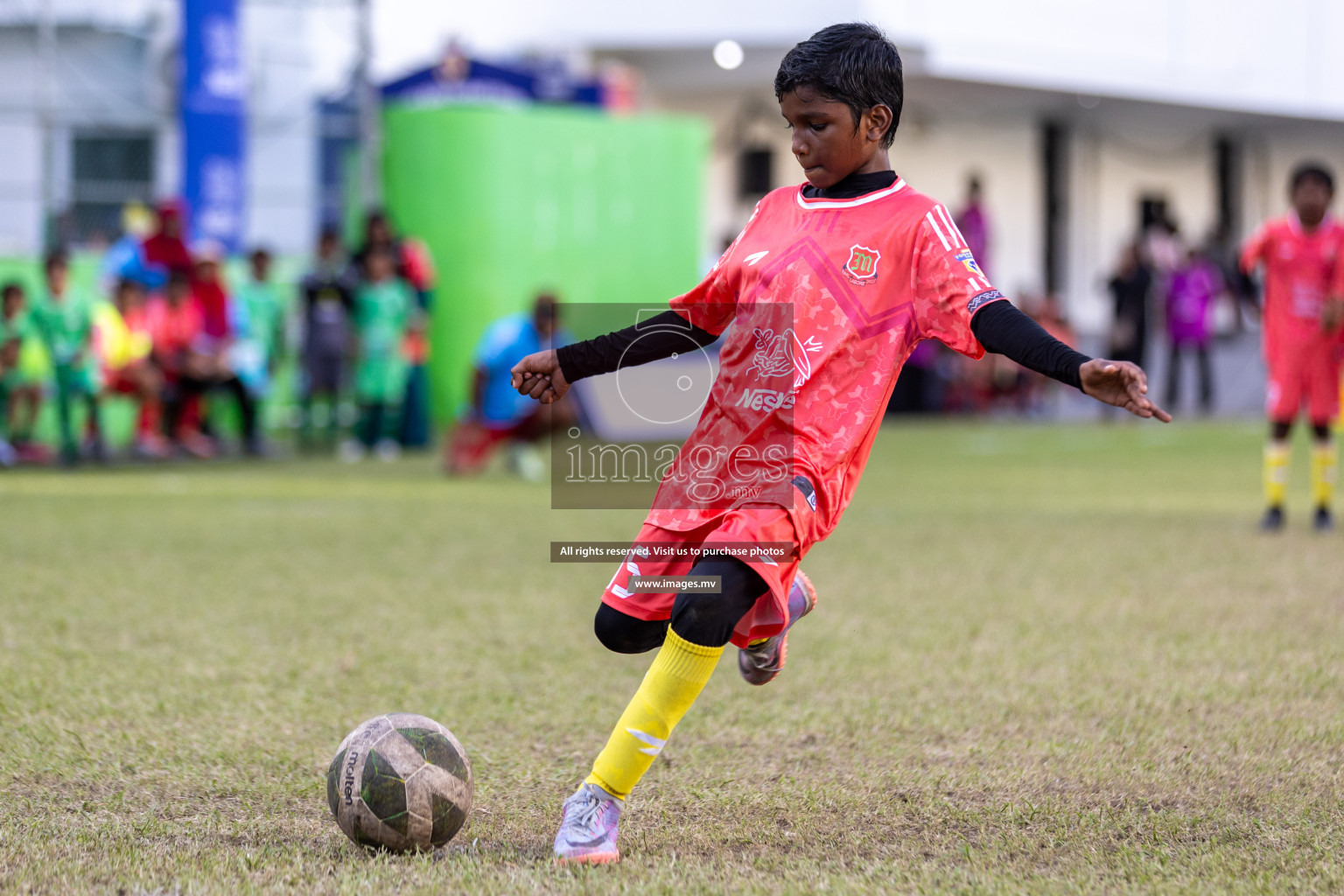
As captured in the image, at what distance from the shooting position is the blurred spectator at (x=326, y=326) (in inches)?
559

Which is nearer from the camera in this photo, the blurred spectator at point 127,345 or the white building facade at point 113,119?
the blurred spectator at point 127,345

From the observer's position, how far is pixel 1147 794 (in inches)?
147

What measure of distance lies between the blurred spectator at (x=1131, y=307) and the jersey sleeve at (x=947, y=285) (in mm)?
16856

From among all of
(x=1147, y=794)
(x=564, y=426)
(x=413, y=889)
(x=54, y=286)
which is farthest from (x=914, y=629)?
(x=54, y=286)

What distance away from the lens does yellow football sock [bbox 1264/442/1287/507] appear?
886cm

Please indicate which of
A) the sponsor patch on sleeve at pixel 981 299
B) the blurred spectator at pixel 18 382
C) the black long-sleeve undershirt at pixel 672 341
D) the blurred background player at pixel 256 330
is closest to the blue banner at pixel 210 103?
the blurred background player at pixel 256 330

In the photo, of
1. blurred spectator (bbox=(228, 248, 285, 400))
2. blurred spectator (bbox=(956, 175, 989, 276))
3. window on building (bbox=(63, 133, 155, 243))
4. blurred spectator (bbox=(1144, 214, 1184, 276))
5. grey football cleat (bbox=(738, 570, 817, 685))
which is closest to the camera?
grey football cleat (bbox=(738, 570, 817, 685))

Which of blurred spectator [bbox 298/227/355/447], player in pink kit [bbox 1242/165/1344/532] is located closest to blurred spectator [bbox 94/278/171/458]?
blurred spectator [bbox 298/227/355/447]

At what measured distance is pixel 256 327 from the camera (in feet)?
46.8

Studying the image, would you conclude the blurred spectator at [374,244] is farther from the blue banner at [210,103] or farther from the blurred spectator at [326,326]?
the blue banner at [210,103]

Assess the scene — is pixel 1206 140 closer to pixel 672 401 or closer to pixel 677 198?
pixel 677 198

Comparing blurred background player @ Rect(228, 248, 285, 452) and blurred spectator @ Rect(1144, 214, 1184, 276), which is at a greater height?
blurred spectator @ Rect(1144, 214, 1184, 276)

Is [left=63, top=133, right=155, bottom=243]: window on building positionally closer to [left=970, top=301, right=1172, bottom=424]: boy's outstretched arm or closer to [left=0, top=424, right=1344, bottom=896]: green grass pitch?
[left=0, top=424, right=1344, bottom=896]: green grass pitch

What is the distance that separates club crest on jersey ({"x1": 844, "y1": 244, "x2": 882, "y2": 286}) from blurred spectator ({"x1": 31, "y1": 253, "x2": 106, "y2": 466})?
10.4 meters
